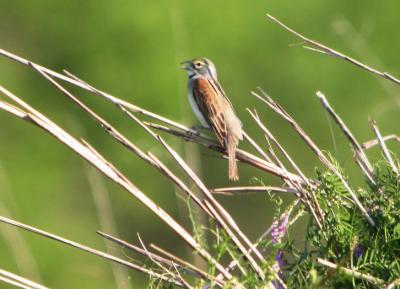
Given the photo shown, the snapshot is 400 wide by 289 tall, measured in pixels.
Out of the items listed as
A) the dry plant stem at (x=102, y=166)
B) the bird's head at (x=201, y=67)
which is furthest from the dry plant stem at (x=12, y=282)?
the bird's head at (x=201, y=67)

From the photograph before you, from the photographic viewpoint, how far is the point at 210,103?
232 inches

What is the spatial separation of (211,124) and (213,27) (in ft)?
46.8

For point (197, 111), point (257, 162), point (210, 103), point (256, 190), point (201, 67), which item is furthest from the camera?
point (201, 67)

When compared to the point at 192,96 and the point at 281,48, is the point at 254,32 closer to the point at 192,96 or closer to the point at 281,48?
the point at 281,48

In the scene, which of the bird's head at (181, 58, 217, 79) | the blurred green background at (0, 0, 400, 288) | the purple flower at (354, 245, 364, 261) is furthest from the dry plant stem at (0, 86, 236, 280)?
the blurred green background at (0, 0, 400, 288)

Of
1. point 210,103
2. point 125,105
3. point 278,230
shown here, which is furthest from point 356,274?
point 210,103

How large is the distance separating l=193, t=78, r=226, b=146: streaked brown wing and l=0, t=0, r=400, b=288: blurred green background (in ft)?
34.2

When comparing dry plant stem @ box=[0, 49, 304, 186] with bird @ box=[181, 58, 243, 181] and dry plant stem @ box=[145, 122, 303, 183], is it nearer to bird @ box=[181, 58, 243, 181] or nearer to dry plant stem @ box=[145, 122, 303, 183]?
dry plant stem @ box=[145, 122, 303, 183]

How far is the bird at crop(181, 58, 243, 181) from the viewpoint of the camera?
17.6 feet

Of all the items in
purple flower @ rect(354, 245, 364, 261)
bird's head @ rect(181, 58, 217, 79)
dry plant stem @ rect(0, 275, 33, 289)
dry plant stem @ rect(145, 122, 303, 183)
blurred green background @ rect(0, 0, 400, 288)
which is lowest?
purple flower @ rect(354, 245, 364, 261)

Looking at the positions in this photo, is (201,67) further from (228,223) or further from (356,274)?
(356,274)

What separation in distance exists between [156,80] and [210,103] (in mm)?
13292

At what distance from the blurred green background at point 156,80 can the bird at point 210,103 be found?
10.1m

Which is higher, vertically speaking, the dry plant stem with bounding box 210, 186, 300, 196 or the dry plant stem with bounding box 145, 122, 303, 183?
the dry plant stem with bounding box 145, 122, 303, 183
